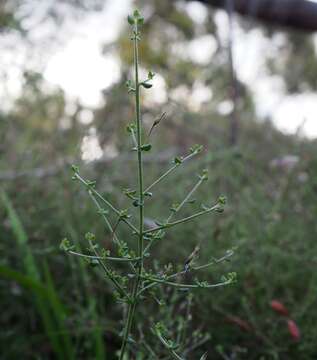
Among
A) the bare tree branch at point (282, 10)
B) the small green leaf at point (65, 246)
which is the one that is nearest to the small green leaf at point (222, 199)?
the small green leaf at point (65, 246)

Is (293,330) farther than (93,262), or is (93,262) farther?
(293,330)

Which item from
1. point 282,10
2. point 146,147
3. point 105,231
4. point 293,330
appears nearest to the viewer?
point 146,147

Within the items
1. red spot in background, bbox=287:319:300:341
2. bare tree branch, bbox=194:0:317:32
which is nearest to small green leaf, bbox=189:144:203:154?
red spot in background, bbox=287:319:300:341

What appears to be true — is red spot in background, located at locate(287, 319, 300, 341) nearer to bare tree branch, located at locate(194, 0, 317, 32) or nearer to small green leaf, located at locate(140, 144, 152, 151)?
small green leaf, located at locate(140, 144, 152, 151)

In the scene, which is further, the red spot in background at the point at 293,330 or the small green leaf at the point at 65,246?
the red spot in background at the point at 293,330

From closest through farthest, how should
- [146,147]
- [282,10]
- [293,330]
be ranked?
[146,147] < [293,330] < [282,10]

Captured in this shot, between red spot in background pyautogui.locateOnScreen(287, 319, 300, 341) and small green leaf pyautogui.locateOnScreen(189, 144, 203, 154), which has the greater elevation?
small green leaf pyautogui.locateOnScreen(189, 144, 203, 154)

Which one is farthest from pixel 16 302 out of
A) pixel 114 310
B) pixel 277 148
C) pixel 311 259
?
pixel 277 148

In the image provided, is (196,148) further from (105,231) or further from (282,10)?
(282,10)

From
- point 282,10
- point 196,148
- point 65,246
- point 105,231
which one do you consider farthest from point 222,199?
point 282,10

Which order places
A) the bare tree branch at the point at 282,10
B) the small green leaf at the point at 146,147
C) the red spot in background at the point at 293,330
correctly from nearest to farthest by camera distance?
the small green leaf at the point at 146,147 → the red spot in background at the point at 293,330 → the bare tree branch at the point at 282,10

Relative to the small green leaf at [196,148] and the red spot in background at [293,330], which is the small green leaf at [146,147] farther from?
the red spot in background at [293,330]

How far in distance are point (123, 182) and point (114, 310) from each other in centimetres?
79

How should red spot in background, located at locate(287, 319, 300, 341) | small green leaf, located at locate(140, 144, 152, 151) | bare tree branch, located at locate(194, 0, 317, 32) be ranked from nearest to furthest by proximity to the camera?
small green leaf, located at locate(140, 144, 152, 151) → red spot in background, located at locate(287, 319, 300, 341) → bare tree branch, located at locate(194, 0, 317, 32)
